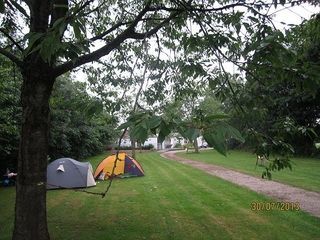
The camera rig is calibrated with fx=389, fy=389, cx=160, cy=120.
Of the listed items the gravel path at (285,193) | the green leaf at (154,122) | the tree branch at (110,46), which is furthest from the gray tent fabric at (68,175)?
the green leaf at (154,122)

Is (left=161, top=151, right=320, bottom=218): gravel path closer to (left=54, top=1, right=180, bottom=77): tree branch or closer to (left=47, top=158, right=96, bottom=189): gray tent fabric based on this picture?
(left=47, top=158, right=96, bottom=189): gray tent fabric

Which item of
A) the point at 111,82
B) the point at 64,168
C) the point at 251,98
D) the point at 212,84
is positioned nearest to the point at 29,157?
the point at 111,82

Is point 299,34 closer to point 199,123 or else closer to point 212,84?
point 212,84

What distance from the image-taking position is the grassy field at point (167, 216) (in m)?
7.38

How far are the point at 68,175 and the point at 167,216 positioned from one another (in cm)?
665

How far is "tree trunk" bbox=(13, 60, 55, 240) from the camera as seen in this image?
17.3ft

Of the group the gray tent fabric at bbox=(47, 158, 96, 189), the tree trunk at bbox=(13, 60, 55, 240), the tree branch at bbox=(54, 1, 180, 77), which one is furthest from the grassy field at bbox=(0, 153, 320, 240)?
the tree branch at bbox=(54, 1, 180, 77)

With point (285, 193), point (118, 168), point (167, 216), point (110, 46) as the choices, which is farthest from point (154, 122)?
point (118, 168)

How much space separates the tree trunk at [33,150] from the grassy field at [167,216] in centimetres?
187

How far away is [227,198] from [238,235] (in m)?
3.92

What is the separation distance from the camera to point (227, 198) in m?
11.1

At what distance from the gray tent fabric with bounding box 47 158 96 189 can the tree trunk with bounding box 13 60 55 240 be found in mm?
8934

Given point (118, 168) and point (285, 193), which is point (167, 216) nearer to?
point (285, 193)

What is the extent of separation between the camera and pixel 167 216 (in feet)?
29.2
